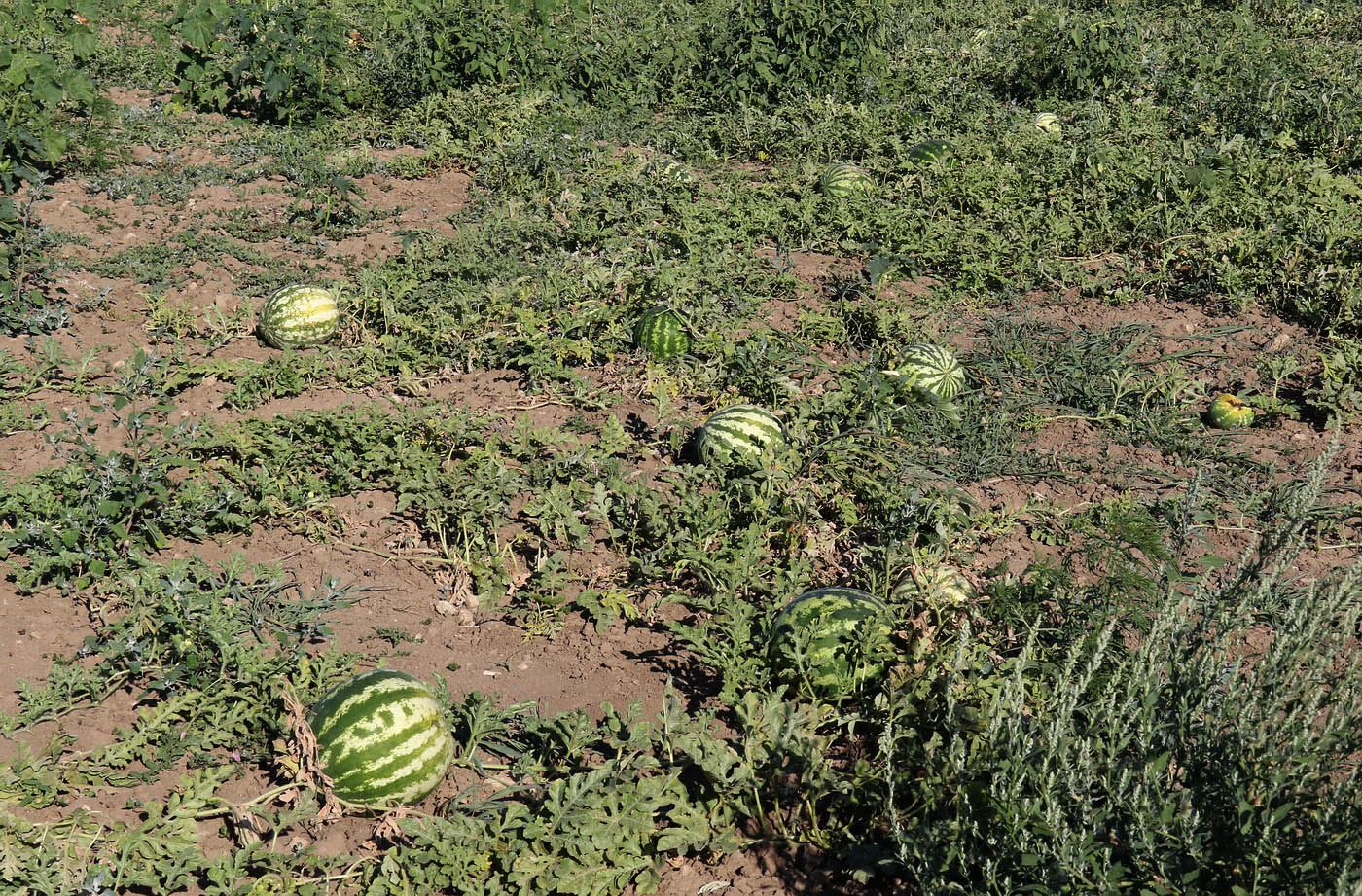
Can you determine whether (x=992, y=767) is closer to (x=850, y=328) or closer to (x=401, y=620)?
(x=401, y=620)

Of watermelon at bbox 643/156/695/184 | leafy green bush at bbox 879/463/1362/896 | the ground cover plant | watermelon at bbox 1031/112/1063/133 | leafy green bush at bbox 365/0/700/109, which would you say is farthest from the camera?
leafy green bush at bbox 365/0/700/109

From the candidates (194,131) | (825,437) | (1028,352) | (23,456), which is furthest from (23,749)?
(194,131)

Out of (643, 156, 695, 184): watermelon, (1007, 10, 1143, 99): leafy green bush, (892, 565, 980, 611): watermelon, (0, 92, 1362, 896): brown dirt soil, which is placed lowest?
(0, 92, 1362, 896): brown dirt soil

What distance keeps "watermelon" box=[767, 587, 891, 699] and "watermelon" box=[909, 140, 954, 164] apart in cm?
512

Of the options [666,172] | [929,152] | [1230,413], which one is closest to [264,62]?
[666,172]

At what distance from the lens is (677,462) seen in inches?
215

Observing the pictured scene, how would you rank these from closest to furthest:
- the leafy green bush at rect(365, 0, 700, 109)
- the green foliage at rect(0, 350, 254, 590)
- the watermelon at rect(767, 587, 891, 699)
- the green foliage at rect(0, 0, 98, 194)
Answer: the watermelon at rect(767, 587, 891, 699), the green foliage at rect(0, 350, 254, 590), the green foliage at rect(0, 0, 98, 194), the leafy green bush at rect(365, 0, 700, 109)

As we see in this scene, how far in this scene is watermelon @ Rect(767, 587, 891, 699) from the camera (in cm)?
377

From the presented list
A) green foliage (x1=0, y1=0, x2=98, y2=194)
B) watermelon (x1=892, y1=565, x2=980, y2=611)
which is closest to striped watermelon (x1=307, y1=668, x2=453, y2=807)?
watermelon (x1=892, y1=565, x2=980, y2=611)

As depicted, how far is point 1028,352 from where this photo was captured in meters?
6.29

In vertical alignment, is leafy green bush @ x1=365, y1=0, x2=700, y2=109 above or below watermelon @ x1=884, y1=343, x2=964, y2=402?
above

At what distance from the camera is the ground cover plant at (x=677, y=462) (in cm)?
320

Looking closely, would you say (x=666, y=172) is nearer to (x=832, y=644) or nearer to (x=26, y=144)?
(x=26, y=144)

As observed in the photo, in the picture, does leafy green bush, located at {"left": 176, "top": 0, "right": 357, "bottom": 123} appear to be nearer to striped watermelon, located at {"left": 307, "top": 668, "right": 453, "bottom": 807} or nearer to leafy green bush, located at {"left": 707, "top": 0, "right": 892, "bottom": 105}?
leafy green bush, located at {"left": 707, "top": 0, "right": 892, "bottom": 105}
